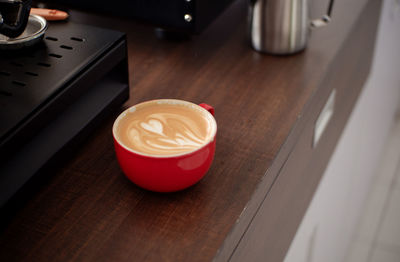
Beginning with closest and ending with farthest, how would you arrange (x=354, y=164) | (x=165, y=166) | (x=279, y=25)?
1. (x=165, y=166)
2. (x=279, y=25)
3. (x=354, y=164)

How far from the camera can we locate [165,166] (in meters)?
0.61

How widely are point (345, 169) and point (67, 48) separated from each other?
3.19 ft

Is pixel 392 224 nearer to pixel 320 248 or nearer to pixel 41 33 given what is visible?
pixel 320 248

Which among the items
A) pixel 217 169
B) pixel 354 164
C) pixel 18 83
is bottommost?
pixel 354 164

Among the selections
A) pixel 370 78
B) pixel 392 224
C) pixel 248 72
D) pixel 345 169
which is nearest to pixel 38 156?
pixel 248 72

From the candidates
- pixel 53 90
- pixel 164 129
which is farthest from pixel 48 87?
pixel 164 129

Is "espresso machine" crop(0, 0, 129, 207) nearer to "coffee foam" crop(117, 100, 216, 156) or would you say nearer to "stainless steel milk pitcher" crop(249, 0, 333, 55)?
"coffee foam" crop(117, 100, 216, 156)

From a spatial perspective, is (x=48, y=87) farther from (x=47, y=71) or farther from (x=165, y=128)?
(x=165, y=128)

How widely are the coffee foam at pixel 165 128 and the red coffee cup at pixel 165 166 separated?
1cm

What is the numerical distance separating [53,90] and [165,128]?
0.15 meters

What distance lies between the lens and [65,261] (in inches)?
22.0

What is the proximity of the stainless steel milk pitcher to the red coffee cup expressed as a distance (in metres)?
0.39

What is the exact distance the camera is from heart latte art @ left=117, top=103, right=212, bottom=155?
63 centimetres

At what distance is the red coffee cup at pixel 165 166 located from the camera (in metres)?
0.60
